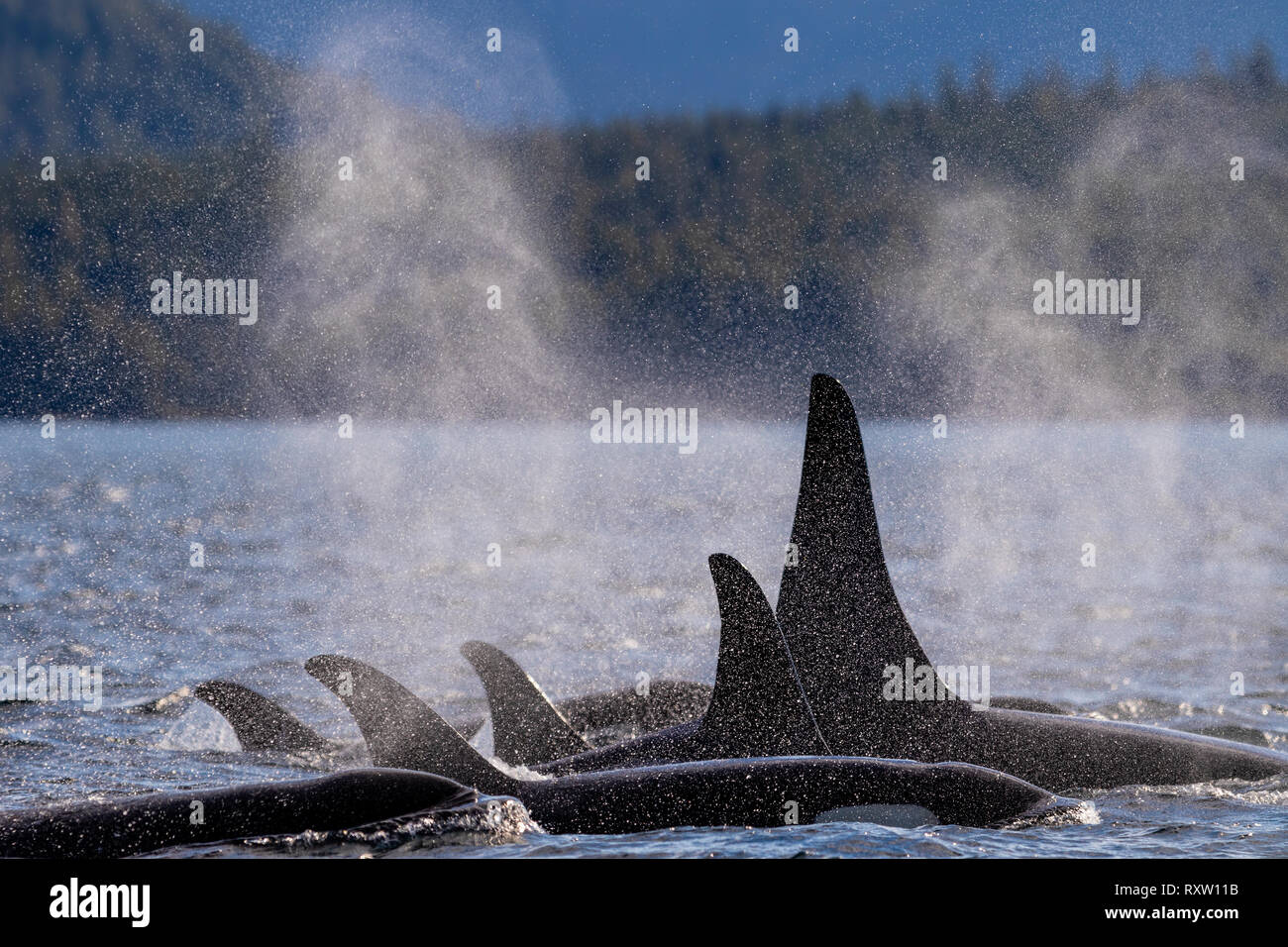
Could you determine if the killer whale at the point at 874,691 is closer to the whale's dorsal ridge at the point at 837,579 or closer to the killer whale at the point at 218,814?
the whale's dorsal ridge at the point at 837,579

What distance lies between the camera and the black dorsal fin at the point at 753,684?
9.82 meters

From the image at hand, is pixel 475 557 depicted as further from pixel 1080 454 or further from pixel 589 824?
pixel 1080 454

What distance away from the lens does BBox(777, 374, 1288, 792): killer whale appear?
1039 cm

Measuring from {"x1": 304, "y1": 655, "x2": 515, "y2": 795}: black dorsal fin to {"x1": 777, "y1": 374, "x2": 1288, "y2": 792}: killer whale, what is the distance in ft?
9.51

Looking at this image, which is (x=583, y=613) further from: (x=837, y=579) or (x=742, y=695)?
(x=742, y=695)

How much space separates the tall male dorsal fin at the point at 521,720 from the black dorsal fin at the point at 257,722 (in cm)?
174

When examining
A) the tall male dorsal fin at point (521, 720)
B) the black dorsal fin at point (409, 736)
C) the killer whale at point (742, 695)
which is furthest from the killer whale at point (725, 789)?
the tall male dorsal fin at point (521, 720)

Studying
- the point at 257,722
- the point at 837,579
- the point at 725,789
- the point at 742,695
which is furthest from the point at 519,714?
the point at 725,789

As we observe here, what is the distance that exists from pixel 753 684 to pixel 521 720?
222cm

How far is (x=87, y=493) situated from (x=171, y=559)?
50409mm

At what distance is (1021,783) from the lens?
9.16m

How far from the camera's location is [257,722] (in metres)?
12.0

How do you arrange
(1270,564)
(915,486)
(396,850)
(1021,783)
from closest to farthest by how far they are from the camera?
(396,850) < (1021,783) < (1270,564) < (915,486)

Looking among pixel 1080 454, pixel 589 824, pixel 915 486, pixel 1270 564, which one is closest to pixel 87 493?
pixel 915 486
